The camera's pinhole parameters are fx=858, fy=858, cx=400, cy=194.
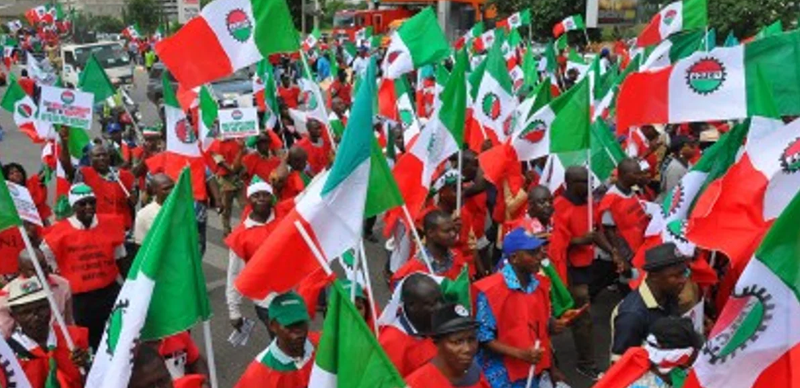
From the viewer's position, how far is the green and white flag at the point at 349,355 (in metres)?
3.10

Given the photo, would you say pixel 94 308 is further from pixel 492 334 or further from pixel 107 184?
pixel 492 334

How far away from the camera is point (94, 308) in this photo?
562cm

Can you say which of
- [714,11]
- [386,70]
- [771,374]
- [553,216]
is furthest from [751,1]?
[771,374]

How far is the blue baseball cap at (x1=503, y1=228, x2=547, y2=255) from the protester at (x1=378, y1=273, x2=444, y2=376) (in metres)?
0.56

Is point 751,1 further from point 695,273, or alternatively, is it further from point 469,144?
point 695,273

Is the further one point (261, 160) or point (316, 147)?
point (316, 147)

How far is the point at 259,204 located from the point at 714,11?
28796 mm

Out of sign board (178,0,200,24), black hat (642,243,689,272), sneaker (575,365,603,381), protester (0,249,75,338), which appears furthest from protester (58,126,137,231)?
sign board (178,0,200,24)

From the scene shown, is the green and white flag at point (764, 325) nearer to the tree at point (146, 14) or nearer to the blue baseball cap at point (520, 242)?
the blue baseball cap at point (520, 242)

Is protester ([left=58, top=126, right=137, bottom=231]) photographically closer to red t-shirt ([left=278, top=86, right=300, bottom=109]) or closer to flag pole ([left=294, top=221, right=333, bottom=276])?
flag pole ([left=294, top=221, right=333, bottom=276])

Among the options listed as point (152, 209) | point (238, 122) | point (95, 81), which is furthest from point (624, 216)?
point (95, 81)

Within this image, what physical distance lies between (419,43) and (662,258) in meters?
5.37

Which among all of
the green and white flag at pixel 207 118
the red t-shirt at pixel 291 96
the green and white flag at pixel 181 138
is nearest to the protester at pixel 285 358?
the green and white flag at pixel 181 138

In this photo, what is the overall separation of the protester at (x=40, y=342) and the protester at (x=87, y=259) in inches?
47.6
